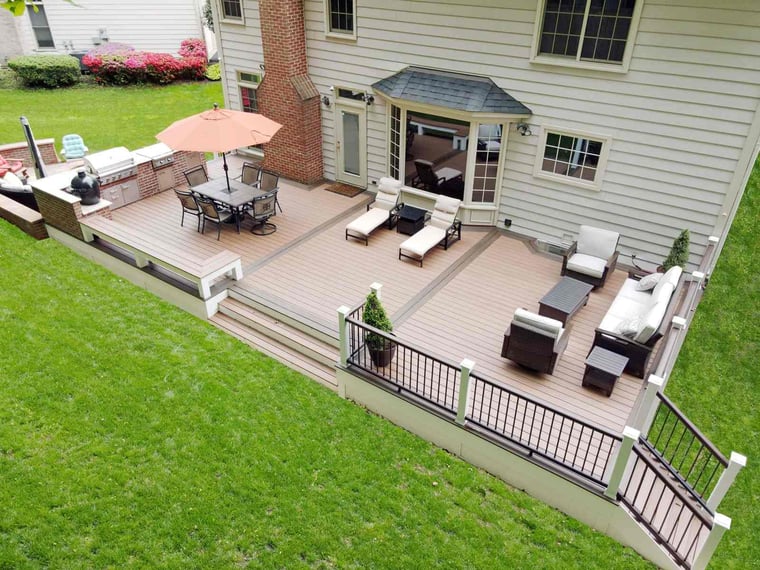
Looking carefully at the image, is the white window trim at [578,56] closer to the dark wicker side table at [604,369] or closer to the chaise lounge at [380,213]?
the chaise lounge at [380,213]

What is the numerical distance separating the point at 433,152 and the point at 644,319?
873cm

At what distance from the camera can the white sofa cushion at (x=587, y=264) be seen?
9.23m

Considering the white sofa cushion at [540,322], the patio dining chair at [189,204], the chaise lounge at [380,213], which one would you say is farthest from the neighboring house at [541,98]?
the white sofa cushion at [540,322]

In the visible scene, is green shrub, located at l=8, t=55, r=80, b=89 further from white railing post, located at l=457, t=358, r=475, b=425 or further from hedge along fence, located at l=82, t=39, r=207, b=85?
white railing post, located at l=457, t=358, r=475, b=425

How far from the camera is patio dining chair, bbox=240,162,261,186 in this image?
12039mm

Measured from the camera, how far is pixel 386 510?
6.36 metres

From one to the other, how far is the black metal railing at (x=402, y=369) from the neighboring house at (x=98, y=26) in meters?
22.5

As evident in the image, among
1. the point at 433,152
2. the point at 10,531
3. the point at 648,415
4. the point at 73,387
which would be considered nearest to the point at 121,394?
the point at 73,387

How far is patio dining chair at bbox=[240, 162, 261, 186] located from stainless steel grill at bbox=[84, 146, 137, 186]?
2.36 metres

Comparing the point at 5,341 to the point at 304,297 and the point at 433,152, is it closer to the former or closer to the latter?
the point at 304,297

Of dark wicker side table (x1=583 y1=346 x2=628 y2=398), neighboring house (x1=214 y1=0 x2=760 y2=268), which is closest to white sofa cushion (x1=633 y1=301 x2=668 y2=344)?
dark wicker side table (x1=583 y1=346 x2=628 y2=398)

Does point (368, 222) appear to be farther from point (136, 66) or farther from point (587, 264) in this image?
point (136, 66)

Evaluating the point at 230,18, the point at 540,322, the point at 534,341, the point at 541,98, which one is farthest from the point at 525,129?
the point at 230,18

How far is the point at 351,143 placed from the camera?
1291 cm
